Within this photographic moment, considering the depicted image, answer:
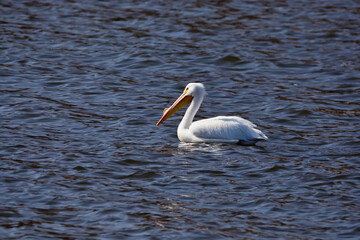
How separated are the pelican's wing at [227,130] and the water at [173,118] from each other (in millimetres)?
137

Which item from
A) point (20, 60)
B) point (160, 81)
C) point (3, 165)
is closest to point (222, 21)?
point (160, 81)

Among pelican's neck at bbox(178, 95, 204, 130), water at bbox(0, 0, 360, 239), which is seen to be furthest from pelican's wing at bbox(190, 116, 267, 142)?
pelican's neck at bbox(178, 95, 204, 130)

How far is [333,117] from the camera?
902 centimetres

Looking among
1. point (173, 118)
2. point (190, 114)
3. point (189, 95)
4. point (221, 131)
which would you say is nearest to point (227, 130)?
point (221, 131)

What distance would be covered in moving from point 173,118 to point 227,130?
5.27 feet

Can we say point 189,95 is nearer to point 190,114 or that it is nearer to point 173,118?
point 190,114

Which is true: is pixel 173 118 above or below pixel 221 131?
below

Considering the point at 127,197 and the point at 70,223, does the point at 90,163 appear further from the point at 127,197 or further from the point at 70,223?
Answer: the point at 70,223

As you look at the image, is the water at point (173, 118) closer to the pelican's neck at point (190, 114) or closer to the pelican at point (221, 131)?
the pelican at point (221, 131)

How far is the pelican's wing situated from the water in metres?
0.14

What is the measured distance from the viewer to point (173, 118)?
371 inches

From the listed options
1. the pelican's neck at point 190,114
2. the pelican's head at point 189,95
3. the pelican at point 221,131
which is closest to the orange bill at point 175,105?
the pelican's head at point 189,95

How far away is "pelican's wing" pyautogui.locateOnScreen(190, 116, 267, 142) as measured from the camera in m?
7.88

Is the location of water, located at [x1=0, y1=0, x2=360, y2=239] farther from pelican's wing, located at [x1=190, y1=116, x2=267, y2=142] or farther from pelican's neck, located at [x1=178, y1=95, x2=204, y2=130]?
pelican's neck, located at [x1=178, y1=95, x2=204, y2=130]
